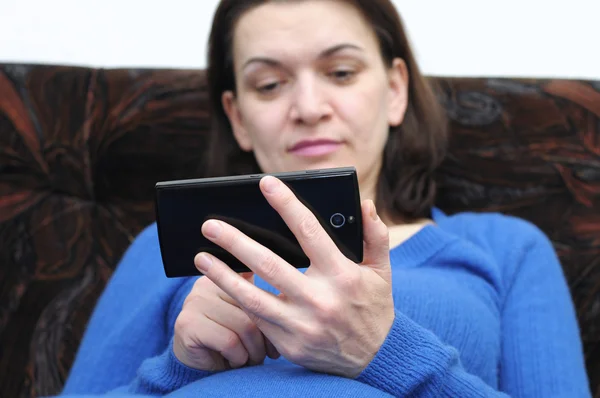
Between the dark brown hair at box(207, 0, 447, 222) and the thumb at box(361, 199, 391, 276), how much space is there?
48 centimetres

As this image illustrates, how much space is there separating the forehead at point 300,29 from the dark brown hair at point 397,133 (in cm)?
7

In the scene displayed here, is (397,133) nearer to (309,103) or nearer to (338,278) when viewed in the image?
(309,103)

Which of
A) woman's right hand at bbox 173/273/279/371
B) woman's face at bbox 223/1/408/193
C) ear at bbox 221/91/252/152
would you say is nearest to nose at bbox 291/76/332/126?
woman's face at bbox 223/1/408/193

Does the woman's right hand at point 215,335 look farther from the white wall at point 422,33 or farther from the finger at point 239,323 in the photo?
the white wall at point 422,33

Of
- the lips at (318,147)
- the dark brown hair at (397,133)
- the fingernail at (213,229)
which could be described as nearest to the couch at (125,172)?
the dark brown hair at (397,133)

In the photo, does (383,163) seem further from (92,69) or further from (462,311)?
(92,69)

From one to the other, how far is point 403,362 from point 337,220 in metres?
0.15

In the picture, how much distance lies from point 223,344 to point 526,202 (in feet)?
2.19

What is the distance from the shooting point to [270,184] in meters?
0.50

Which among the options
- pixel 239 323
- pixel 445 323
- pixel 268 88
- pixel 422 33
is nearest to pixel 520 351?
pixel 445 323

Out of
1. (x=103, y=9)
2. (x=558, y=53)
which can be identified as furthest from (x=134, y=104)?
(x=558, y=53)

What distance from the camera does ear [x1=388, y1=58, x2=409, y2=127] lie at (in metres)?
1.05

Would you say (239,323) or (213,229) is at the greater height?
(213,229)

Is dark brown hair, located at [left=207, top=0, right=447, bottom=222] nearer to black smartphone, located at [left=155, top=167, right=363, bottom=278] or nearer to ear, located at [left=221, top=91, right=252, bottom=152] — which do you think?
ear, located at [left=221, top=91, right=252, bottom=152]
